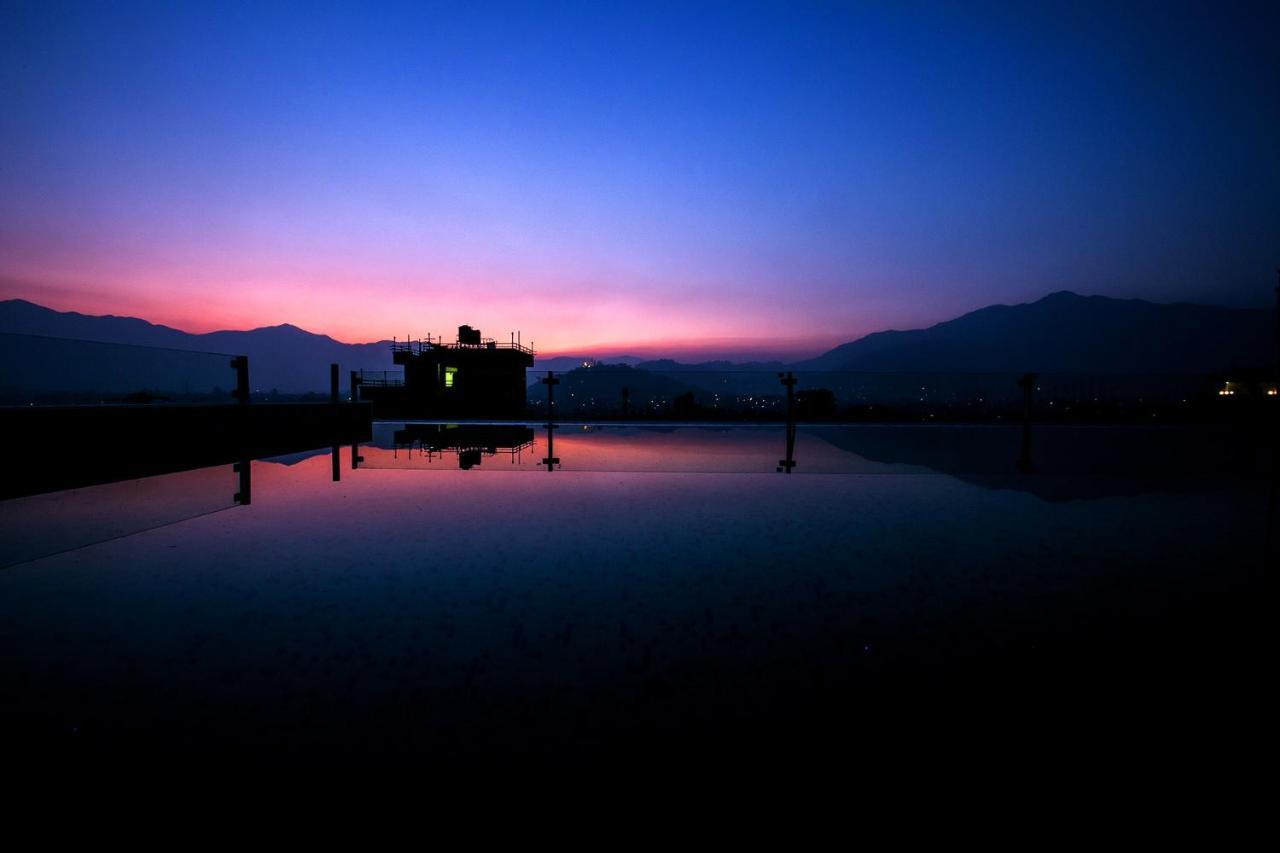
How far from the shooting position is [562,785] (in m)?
1.53

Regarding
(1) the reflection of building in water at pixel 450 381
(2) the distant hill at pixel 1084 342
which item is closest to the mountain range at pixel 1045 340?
(2) the distant hill at pixel 1084 342

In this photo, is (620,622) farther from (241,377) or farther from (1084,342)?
(1084,342)

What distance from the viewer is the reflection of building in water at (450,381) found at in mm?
27609

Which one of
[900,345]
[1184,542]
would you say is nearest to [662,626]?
[1184,542]

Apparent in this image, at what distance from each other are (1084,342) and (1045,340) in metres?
9.67

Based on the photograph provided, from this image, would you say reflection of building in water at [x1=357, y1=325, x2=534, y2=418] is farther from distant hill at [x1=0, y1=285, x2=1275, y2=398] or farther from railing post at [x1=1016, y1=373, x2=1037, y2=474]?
distant hill at [x1=0, y1=285, x2=1275, y2=398]

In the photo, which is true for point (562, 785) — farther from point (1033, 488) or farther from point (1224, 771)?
point (1033, 488)

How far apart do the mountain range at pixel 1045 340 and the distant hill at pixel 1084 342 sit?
9.9 inches

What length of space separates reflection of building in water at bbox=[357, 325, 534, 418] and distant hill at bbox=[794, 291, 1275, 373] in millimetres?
111472

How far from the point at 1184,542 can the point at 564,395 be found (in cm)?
2133

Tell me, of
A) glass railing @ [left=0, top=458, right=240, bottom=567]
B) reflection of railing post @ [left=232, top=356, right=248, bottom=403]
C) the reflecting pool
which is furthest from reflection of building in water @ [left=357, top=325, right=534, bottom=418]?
the reflecting pool

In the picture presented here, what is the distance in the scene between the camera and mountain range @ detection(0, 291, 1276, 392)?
135250 millimetres

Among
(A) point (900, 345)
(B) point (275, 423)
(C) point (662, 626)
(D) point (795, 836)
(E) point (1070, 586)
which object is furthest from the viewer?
(A) point (900, 345)

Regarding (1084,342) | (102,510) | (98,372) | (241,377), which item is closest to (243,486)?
(102,510)
